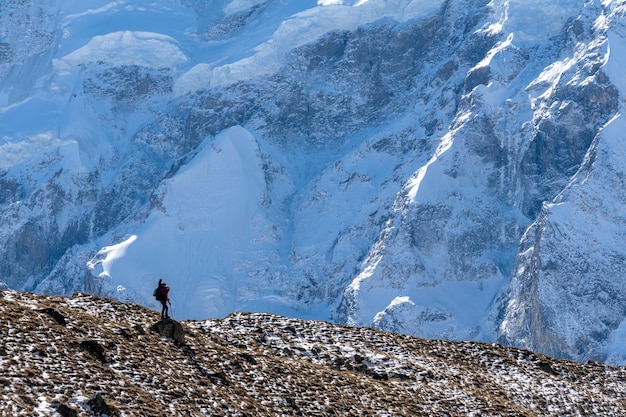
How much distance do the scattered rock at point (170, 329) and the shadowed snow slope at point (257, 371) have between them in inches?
15.6

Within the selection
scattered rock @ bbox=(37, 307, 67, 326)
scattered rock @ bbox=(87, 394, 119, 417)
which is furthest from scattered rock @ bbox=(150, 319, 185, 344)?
scattered rock @ bbox=(87, 394, 119, 417)

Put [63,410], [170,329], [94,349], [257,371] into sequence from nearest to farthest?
[63,410] → [94,349] → [257,371] → [170,329]

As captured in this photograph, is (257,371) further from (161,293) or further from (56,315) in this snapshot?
(56,315)

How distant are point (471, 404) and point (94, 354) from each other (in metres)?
15.6

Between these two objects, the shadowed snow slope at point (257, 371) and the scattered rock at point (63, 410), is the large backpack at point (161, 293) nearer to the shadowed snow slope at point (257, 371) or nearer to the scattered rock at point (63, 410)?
the shadowed snow slope at point (257, 371)

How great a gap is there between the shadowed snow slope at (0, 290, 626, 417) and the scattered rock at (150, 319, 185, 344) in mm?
397

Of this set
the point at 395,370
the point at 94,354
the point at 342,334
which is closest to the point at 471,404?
the point at 395,370

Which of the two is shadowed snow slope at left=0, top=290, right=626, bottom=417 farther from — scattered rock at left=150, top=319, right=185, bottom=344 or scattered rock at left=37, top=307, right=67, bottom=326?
scattered rock at left=150, top=319, right=185, bottom=344

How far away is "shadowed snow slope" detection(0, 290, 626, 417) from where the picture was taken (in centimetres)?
4428

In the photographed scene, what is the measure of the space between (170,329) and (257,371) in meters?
3.66

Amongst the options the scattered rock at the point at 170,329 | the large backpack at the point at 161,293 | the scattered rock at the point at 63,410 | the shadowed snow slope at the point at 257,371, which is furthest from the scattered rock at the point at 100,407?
the large backpack at the point at 161,293

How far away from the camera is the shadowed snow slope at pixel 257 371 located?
44.3 meters

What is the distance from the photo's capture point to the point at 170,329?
5275cm

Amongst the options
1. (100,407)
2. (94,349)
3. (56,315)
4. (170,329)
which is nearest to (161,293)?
(170,329)
